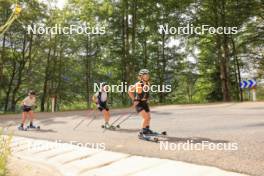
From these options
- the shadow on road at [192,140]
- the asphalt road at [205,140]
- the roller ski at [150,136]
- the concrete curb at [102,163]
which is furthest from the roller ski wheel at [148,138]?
the concrete curb at [102,163]

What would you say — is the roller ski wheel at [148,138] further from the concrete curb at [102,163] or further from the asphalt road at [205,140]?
the concrete curb at [102,163]

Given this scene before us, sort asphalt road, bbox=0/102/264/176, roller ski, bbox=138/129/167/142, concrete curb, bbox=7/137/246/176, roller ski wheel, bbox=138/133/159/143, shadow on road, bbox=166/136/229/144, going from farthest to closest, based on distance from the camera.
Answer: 1. roller ski, bbox=138/129/167/142
2. roller ski wheel, bbox=138/133/159/143
3. shadow on road, bbox=166/136/229/144
4. asphalt road, bbox=0/102/264/176
5. concrete curb, bbox=7/137/246/176

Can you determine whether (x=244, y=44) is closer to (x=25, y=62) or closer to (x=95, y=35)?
(x=95, y=35)

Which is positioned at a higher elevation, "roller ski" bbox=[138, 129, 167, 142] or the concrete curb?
"roller ski" bbox=[138, 129, 167, 142]

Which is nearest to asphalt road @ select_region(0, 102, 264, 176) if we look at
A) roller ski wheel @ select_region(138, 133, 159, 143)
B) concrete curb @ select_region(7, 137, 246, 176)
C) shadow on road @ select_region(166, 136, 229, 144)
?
shadow on road @ select_region(166, 136, 229, 144)

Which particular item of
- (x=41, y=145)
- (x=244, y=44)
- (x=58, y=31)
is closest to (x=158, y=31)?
(x=244, y=44)

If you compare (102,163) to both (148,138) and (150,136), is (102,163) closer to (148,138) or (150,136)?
(148,138)

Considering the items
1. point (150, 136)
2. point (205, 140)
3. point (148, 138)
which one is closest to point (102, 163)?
point (148, 138)

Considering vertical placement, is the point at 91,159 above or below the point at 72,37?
below

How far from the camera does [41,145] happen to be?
31.6ft

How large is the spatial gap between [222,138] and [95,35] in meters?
28.1

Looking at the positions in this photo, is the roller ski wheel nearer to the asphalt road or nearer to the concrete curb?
the asphalt road

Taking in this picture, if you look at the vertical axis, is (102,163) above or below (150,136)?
below

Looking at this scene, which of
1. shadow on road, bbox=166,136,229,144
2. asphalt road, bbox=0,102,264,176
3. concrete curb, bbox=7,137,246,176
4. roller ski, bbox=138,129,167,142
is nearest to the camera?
concrete curb, bbox=7,137,246,176
